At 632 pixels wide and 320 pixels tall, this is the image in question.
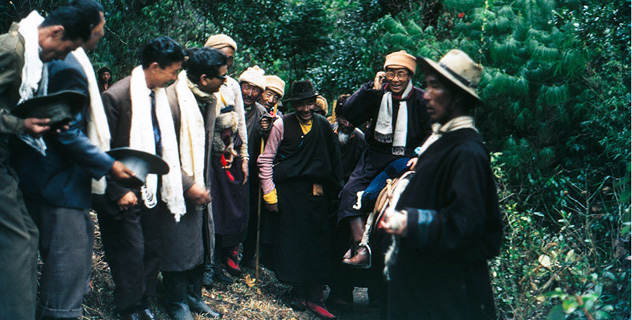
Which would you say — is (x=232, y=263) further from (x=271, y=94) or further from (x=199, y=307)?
(x=271, y=94)

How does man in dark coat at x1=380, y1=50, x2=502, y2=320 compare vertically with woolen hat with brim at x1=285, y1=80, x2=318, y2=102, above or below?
below

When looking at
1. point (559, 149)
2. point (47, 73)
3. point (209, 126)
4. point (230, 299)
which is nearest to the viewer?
point (47, 73)

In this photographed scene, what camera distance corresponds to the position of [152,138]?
12.4 ft

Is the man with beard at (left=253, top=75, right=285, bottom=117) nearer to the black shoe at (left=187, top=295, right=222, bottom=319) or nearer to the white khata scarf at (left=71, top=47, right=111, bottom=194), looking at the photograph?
the black shoe at (left=187, top=295, right=222, bottom=319)

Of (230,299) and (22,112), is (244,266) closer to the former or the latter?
(230,299)

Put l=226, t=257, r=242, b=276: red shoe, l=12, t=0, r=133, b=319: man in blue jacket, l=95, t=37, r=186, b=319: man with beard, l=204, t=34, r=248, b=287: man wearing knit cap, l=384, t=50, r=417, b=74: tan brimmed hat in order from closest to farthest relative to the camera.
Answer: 1. l=12, t=0, r=133, b=319: man in blue jacket
2. l=95, t=37, r=186, b=319: man with beard
3. l=384, t=50, r=417, b=74: tan brimmed hat
4. l=204, t=34, r=248, b=287: man wearing knit cap
5. l=226, t=257, r=242, b=276: red shoe

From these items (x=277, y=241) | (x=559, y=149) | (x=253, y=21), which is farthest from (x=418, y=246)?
(x=253, y=21)

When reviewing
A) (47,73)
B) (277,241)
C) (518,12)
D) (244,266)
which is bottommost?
(244,266)

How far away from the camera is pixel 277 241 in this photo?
5.71 m

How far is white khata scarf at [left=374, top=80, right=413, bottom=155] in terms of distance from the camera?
4.95 meters

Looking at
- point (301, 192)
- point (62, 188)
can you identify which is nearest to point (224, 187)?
point (301, 192)

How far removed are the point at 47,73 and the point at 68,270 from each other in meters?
1.09

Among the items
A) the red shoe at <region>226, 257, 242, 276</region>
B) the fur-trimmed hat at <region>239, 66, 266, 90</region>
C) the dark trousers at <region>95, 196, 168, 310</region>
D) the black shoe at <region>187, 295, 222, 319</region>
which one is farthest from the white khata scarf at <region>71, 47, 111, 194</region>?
the red shoe at <region>226, 257, 242, 276</region>

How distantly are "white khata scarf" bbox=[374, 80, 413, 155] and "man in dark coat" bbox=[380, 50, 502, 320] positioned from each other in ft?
6.20
